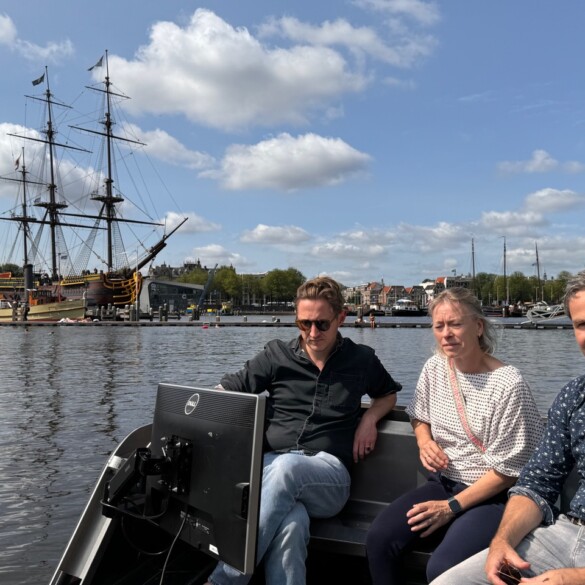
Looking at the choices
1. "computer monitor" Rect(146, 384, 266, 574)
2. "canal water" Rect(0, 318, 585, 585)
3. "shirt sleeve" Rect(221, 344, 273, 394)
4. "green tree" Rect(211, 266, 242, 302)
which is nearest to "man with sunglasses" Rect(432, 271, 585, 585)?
"computer monitor" Rect(146, 384, 266, 574)

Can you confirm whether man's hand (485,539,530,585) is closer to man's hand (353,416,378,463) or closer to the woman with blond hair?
the woman with blond hair

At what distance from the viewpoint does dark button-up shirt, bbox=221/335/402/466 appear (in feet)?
10.4

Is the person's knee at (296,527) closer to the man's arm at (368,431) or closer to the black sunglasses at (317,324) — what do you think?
the man's arm at (368,431)

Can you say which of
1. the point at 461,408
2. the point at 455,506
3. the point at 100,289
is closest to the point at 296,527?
the point at 455,506

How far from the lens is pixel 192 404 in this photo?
7.35 feet

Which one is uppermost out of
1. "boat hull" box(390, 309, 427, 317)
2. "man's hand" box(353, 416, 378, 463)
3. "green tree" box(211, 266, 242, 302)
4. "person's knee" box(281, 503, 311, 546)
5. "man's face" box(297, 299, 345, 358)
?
"green tree" box(211, 266, 242, 302)

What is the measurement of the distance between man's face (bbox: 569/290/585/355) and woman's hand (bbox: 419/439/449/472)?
0.91 metres

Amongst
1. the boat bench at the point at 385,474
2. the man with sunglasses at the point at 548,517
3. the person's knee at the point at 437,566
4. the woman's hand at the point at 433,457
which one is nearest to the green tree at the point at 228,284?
the boat bench at the point at 385,474

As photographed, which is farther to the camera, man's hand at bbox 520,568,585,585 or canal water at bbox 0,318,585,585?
canal water at bbox 0,318,585,585

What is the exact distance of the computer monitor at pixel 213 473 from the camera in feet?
6.57

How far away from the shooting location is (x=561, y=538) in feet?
7.36

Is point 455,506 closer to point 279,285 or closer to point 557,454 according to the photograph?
point 557,454

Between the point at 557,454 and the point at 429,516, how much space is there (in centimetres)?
61

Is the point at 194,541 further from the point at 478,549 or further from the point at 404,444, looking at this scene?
the point at 404,444
